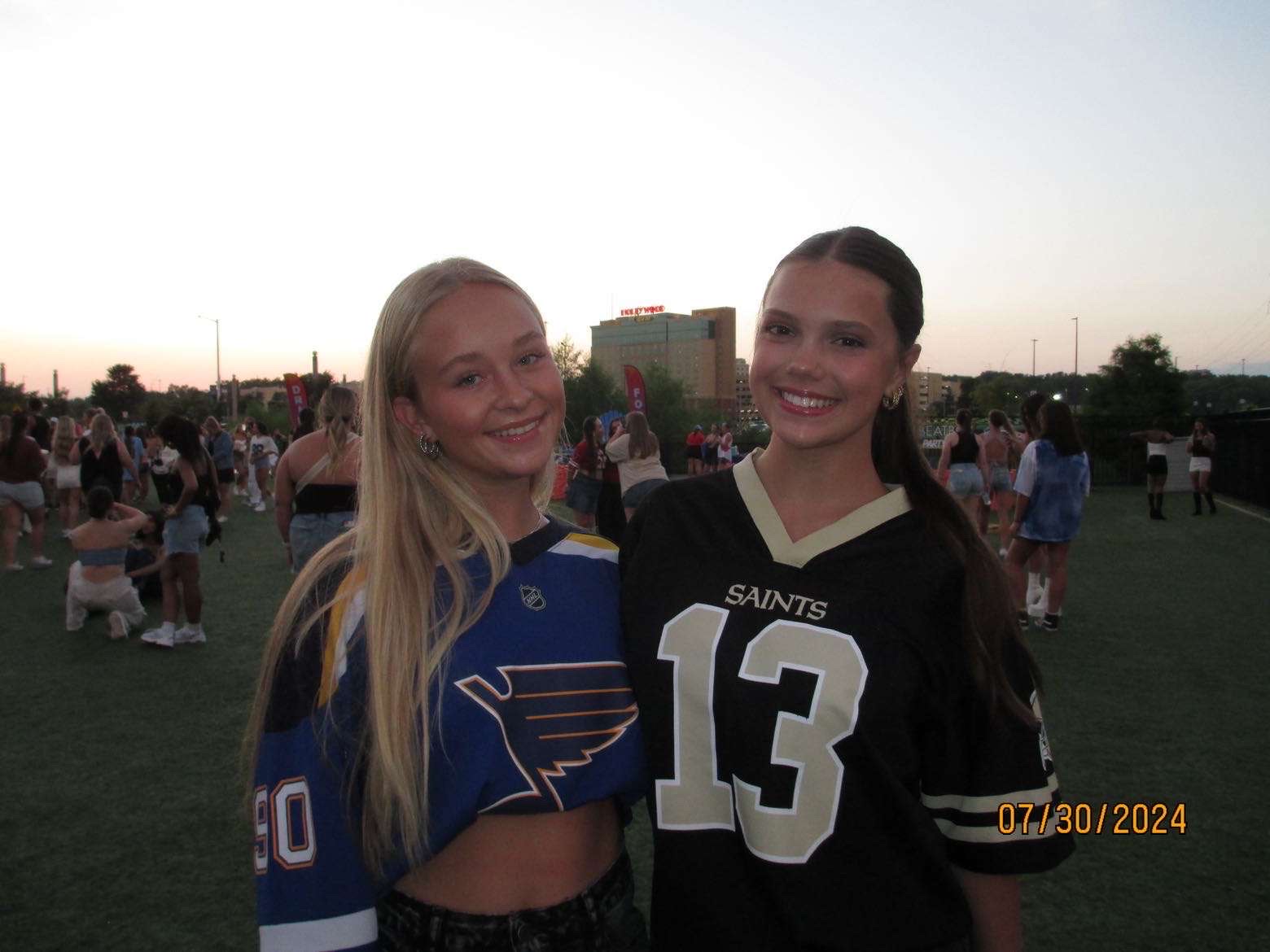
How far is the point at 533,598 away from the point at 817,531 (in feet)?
1.90

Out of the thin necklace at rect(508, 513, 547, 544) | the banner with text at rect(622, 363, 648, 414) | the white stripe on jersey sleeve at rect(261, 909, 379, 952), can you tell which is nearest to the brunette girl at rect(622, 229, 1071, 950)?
the thin necklace at rect(508, 513, 547, 544)

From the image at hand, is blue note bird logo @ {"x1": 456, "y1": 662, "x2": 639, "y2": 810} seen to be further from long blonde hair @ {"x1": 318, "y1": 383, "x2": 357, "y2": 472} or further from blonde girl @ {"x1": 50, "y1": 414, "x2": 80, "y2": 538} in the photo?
blonde girl @ {"x1": 50, "y1": 414, "x2": 80, "y2": 538}

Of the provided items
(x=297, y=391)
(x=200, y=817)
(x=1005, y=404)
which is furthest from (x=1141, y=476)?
(x=1005, y=404)

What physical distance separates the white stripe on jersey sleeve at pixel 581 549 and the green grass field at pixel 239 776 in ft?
8.28

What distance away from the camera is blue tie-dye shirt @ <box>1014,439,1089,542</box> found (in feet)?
24.0

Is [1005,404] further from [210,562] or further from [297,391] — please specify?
[210,562]

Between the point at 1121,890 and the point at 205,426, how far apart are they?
17400mm

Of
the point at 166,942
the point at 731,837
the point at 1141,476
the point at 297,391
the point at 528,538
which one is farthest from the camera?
the point at 1141,476

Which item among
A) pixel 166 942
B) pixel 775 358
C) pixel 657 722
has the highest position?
pixel 775 358

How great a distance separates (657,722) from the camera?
1.75 metres

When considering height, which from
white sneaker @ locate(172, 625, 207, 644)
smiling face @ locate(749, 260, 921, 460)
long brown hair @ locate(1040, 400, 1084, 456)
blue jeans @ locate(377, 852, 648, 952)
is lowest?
white sneaker @ locate(172, 625, 207, 644)

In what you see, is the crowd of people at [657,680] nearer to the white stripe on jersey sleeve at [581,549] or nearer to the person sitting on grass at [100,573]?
the white stripe on jersey sleeve at [581,549]

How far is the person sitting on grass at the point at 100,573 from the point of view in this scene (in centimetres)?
816

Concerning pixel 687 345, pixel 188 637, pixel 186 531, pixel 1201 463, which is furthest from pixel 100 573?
pixel 687 345
